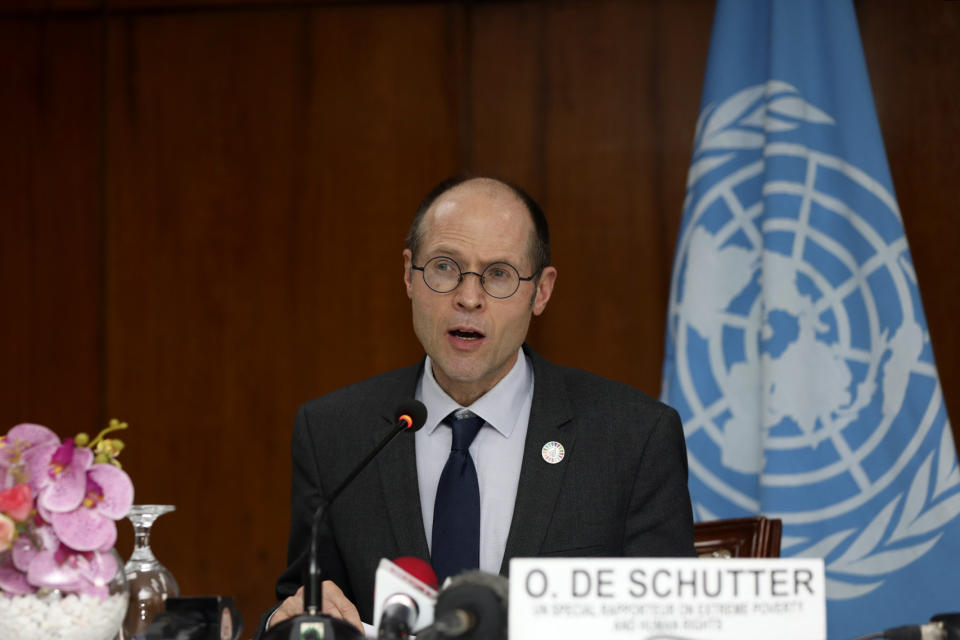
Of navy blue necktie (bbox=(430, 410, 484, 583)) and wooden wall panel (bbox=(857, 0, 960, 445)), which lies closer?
navy blue necktie (bbox=(430, 410, 484, 583))

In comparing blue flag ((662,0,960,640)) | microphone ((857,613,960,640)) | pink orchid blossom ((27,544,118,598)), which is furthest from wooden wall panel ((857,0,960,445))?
pink orchid blossom ((27,544,118,598))

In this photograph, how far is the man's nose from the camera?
2.05 meters

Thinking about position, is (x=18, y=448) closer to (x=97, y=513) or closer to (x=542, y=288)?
(x=97, y=513)

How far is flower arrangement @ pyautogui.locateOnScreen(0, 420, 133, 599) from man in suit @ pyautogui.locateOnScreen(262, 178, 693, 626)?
647 mm

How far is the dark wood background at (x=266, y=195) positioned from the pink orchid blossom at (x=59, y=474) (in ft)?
8.17

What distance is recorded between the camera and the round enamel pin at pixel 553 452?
6.70 feet

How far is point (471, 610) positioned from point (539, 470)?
0.82m

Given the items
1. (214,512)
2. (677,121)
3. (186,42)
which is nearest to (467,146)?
(677,121)

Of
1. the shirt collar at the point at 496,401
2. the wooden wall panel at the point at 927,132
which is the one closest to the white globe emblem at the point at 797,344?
the wooden wall panel at the point at 927,132

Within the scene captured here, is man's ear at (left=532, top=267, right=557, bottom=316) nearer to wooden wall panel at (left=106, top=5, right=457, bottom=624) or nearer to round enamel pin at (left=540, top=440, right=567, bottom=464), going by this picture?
round enamel pin at (left=540, top=440, right=567, bottom=464)

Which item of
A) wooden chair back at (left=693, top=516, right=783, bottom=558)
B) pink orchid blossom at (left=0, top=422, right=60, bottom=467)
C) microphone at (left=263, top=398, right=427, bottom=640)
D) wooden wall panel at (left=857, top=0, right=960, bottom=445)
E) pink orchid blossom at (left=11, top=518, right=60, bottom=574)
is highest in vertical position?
wooden wall panel at (left=857, top=0, right=960, bottom=445)

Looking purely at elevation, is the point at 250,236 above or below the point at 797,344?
above

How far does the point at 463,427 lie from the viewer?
209 cm

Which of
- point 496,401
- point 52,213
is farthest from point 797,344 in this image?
point 52,213
